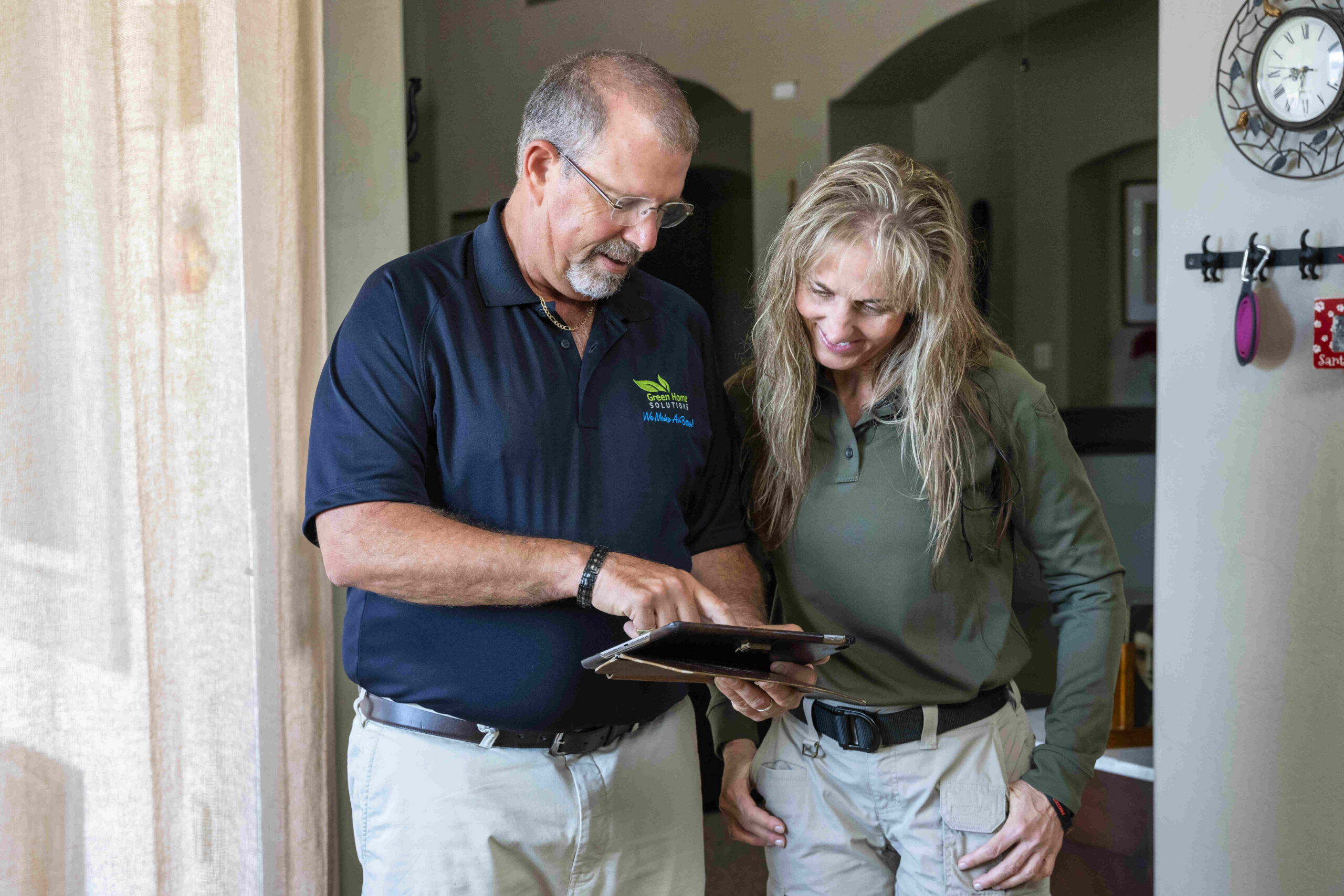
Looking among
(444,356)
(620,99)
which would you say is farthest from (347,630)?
(620,99)

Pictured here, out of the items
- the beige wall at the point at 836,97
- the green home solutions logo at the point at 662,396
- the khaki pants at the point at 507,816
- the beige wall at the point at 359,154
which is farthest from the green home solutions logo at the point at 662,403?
the beige wall at the point at 836,97

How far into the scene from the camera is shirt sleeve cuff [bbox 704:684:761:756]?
1621mm

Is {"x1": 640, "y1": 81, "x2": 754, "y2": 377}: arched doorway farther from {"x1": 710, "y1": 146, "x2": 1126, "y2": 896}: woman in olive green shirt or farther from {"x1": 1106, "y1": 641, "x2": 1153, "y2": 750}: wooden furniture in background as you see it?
{"x1": 710, "y1": 146, "x2": 1126, "y2": 896}: woman in olive green shirt

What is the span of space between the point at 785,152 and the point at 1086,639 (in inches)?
165

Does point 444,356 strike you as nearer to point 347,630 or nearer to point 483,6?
point 347,630

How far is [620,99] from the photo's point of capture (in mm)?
1360

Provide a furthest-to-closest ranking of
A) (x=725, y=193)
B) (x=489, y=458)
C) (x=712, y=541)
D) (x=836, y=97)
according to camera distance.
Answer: (x=725, y=193) → (x=836, y=97) → (x=712, y=541) → (x=489, y=458)

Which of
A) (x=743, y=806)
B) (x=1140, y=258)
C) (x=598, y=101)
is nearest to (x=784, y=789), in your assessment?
(x=743, y=806)

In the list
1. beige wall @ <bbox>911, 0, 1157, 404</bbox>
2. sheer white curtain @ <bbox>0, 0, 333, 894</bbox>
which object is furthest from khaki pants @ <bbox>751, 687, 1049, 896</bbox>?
beige wall @ <bbox>911, 0, 1157, 404</bbox>

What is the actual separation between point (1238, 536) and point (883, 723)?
4.87 feet

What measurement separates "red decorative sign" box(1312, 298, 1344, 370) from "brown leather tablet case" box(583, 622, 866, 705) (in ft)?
5.43

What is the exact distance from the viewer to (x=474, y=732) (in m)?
1.35

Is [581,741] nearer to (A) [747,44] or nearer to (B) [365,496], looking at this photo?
(B) [365,496]

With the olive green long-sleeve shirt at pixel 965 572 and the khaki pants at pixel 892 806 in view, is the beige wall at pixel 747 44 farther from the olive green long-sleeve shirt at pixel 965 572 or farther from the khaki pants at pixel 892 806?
the khaki pants at pixel 892 806
